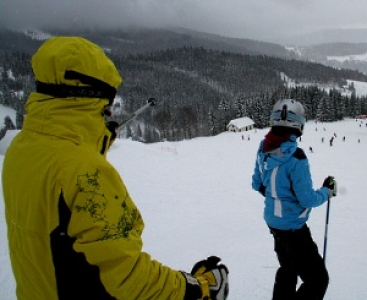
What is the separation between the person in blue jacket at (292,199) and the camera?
310 cm

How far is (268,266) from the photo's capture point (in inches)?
207

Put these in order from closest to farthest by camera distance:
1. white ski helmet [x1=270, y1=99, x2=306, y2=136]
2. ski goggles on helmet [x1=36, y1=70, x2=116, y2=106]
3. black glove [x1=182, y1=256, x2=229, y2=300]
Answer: ski goggles on helmet [x1=36, y1=70, x2=116, y2=106], black glove [x1=182, y1=256, x2=229, y2=300], white ski helmet [x1=270, y1=99, x2=306, y2=136]

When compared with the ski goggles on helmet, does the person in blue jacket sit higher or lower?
lower

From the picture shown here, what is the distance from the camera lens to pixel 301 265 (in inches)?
125

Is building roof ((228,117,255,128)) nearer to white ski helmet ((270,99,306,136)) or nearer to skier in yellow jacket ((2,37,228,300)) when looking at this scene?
white ski helmet ((270,99,306,136))

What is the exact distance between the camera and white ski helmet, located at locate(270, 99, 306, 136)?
3.22m

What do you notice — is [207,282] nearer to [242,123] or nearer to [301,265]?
[301,265]

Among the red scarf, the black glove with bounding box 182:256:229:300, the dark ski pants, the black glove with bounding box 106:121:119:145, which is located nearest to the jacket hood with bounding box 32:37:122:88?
the black glove with bounding box 106:121:119:145

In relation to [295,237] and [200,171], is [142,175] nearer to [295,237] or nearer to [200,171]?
[200,171]

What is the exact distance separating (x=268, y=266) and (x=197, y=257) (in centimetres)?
157

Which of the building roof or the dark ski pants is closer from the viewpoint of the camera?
the dark ski pants

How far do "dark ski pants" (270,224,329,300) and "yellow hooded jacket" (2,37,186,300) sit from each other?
223 cm

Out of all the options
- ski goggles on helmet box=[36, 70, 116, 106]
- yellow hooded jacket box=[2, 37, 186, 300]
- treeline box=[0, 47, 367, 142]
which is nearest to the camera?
yellow hooded jacket box=[2, 37, 186, 300]

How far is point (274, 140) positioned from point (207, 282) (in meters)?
2.03
